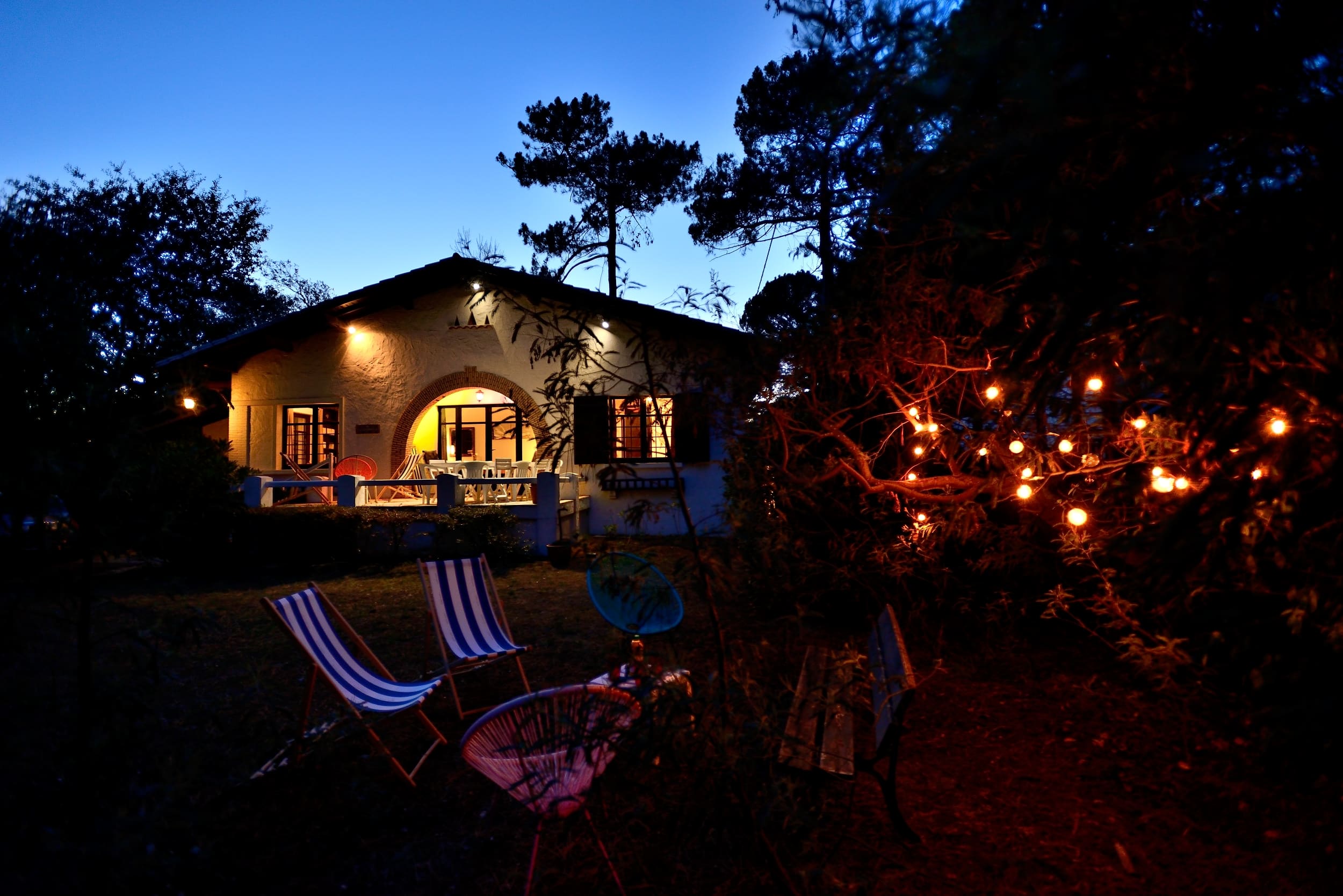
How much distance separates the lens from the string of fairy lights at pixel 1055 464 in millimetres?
3396

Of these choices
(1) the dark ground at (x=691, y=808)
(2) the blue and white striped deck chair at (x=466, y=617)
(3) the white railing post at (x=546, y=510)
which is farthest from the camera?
(3) the white railing post at (x=546, y=510)

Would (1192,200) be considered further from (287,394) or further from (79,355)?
(287,394)

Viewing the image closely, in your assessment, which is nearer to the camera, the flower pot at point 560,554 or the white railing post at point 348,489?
the flower pot at point 560,554

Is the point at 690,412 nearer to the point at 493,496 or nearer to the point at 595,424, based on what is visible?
the point at 595,424

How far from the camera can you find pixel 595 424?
2.57m

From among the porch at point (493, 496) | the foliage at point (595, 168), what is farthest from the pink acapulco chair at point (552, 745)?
the foliage at point (595, 168)

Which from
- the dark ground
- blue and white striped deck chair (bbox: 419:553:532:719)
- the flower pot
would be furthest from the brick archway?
the dark ground

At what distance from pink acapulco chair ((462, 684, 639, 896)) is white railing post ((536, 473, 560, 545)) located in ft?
26.3

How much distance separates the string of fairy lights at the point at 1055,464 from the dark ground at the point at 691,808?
1172 mm

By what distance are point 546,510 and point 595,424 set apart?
886cm

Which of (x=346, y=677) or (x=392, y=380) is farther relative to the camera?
(x=392, y=380)

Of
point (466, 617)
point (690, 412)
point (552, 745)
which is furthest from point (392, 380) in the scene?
point (552, 745)

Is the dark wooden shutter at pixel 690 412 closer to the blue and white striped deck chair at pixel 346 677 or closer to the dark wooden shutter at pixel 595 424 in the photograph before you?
the dark wooden shutter at pixel 595 424

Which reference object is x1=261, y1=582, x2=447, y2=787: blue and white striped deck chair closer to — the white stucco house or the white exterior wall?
the white stucco house
